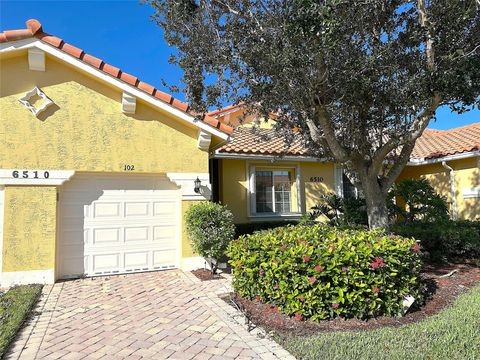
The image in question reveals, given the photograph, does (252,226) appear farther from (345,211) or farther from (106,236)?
(106,236)

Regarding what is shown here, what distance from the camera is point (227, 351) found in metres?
4.29

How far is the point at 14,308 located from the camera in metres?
5.74

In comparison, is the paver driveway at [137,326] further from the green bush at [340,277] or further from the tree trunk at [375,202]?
the tree trunk at [375,202]

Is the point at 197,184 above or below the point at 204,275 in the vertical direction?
above

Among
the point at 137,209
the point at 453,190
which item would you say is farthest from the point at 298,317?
A: the point at 453,190

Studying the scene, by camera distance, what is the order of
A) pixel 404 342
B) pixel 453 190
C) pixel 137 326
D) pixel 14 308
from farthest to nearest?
pixel 453 190 → pixel 14 308 → pixel 137 326 → pixel 404 342

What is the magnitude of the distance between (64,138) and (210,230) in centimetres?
398

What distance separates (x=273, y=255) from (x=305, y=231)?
1.42 m

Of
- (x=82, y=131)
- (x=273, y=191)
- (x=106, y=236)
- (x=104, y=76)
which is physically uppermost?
(x=104, y=76)

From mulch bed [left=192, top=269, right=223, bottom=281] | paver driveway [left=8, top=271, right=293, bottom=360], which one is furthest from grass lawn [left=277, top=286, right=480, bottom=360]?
mulch bed [left=192, top=269, right=223, bottom=281]

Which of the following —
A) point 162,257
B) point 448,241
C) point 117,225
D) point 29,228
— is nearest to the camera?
point 29,228

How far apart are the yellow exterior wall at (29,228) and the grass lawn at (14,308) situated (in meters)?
0.56

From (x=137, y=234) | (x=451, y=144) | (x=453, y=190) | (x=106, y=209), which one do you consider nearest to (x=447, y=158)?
(x=453, y=190)

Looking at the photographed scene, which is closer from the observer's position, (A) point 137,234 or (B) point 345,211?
(A) point 137,234
